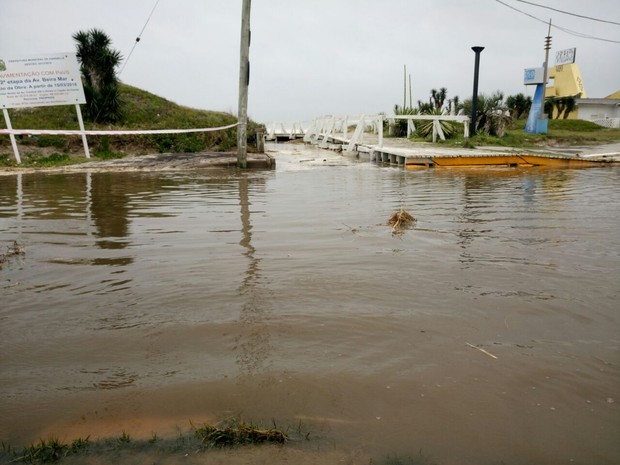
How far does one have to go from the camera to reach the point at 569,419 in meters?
2.21

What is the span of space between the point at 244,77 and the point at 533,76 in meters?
22.7

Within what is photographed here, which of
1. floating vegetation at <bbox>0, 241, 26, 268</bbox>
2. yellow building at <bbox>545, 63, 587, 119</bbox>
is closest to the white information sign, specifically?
floating vegetation at <bbox>0, 241, 26, 268</bbox>

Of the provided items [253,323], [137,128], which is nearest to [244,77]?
[137,128]

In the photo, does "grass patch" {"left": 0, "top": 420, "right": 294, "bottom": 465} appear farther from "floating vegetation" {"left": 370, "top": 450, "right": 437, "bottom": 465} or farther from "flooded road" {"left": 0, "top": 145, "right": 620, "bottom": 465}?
"floating vegetation" {"left": 370, "top": 450, "right": 437, "bottom": 465}

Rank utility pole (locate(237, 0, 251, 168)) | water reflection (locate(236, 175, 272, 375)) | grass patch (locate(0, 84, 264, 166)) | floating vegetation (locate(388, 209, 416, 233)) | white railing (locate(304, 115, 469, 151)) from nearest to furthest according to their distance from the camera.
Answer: water reflection (locate(236, 175, 272, 375)) < floating vegetation (locate(388, 209, 416, 233)) < utility pole (locate(237, 0, 251, 168)) < grass patch (locate(0, 84, 264, 166)) < white railing (locate(304, 115, 469, 151))

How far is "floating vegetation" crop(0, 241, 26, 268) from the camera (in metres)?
4.83

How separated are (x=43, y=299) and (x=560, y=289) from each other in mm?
4003

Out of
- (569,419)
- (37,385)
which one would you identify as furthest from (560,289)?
(37,385)

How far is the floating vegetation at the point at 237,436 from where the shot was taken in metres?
2.04

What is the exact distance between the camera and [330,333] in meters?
3.08

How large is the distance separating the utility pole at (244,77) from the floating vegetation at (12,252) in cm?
941

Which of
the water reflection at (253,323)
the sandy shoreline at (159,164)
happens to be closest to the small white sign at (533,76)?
the sandy shoreline at (159,164)

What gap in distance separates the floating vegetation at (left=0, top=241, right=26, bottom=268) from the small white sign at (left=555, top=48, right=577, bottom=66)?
38.4m

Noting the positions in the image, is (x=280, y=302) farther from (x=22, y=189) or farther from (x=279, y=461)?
(x=22, y=189)
